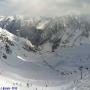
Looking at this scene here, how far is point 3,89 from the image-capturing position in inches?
5876

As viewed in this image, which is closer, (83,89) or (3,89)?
(83,89)

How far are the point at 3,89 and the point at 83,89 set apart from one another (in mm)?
32569

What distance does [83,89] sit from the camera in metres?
133
